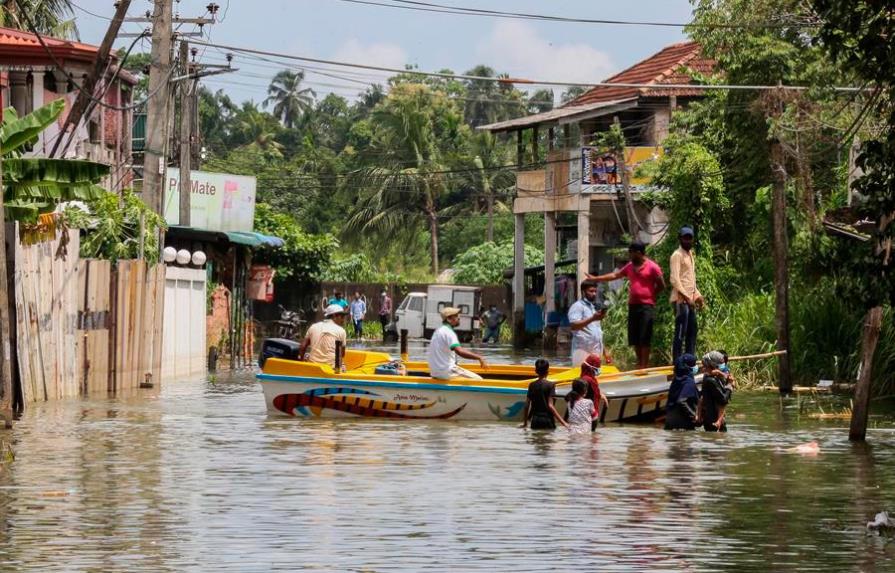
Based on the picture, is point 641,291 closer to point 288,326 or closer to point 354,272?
point 288,326

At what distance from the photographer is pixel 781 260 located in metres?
26.7

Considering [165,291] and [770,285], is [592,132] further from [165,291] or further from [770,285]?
[165,291]

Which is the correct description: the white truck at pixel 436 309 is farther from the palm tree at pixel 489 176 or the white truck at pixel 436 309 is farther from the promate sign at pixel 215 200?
the palm tree at pixel 489 176

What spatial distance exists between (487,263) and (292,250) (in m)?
16.8

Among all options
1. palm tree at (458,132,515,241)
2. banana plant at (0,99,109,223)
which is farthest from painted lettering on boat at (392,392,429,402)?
palm tree at (458,132,515,241)

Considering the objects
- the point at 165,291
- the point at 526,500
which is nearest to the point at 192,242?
the point at 165,291

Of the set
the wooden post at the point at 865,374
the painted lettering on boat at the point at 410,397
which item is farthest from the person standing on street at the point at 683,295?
the wooden post at the point at 865,374

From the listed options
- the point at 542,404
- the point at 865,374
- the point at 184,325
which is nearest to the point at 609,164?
the point at 184,325

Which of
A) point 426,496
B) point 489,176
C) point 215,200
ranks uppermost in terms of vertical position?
point 489,176

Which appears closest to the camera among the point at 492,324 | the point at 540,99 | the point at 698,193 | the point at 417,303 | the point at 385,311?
the point at 698,193

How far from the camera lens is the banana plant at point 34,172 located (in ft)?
66.8

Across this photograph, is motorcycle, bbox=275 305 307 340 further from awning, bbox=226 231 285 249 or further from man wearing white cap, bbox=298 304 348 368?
man wearing white cap, bbox=298 304 348 368

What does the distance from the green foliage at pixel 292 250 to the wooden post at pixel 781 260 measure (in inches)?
1192

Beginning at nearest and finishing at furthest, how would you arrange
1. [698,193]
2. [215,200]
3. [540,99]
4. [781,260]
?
[781,260] → [698,193] → [215,200] → [540,99]
